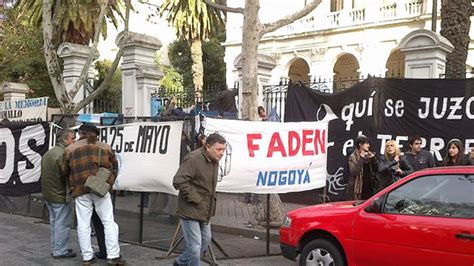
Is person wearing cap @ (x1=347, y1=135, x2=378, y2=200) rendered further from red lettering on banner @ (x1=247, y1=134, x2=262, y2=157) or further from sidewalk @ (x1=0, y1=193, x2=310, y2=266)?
red lettering on banner @ (x1=247, y1=134, x2=262, y2=157)

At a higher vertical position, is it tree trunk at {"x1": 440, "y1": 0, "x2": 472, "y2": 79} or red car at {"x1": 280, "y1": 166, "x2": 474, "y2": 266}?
tree trunk at {"x1": 440, "y1": 0, "x2": 472, "y2": 79}

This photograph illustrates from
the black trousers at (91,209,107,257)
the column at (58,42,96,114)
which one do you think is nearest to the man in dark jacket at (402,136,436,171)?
the black trousers at (91,209,107,257)

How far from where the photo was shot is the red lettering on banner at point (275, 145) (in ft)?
23.1

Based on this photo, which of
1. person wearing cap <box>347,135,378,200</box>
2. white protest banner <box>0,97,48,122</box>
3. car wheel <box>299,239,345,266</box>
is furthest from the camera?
white protest banner <box>0,97,48,122</box>

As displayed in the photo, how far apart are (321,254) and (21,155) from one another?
6495 millimetres

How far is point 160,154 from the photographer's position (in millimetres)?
7027

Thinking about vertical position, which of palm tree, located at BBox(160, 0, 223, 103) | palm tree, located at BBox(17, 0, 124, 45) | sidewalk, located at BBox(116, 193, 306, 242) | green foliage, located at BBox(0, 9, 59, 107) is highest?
palm tree, located at BBox(160, 0, 223, 103)

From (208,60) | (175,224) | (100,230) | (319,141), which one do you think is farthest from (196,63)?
(100,230)

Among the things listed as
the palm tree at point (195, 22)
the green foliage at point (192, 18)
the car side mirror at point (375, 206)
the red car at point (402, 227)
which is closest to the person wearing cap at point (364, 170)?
the red car at point (402, 227)

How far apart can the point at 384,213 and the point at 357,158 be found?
2.65 metres

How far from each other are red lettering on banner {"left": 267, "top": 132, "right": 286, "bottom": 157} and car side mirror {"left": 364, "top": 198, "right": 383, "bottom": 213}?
1972 mm

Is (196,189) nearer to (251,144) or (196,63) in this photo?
(251,144)

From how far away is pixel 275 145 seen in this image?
7.08m

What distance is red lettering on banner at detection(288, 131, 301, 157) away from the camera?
7219 millimetres
